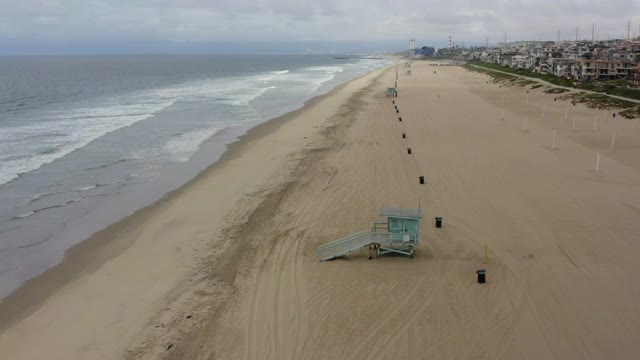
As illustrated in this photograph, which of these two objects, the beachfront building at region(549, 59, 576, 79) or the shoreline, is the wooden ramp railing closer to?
the shoreline

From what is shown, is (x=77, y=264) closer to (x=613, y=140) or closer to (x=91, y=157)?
(x=91, y=157)

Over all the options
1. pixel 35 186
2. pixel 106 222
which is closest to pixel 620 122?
pixel 106 222

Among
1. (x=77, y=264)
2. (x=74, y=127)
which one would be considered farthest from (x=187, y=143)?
(x=77, y=264)

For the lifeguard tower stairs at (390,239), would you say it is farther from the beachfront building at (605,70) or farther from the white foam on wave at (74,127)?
the beachfront building at (605,70)

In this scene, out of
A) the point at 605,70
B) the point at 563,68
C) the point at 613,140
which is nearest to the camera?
the point at 613,140

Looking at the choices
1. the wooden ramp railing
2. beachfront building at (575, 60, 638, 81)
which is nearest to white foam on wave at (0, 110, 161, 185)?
the wooden ramp railing

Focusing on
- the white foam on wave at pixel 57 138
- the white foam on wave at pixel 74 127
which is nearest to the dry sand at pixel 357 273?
the white foam on wave at pixel 57 138
